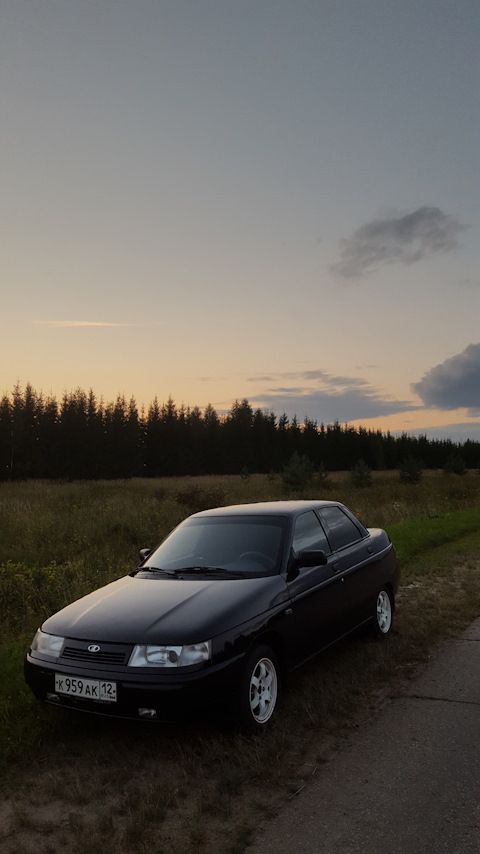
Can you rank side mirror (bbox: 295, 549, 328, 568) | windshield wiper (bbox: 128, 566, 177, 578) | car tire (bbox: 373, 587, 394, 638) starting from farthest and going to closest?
1. car tire (bbox: 373, 587, 394, 638)
2. windshield wiper (bbox: 128, 566, 177, 578)
3. side mirror (bbox: 295, 549, 328, 568)

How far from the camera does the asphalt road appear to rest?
2.95 metres

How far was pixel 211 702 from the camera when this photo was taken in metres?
3.99

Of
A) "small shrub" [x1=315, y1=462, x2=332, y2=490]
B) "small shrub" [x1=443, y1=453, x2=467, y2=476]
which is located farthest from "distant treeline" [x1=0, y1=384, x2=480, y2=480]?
"small shrub" [x1=315, y1=462, x2=332, y2=490]

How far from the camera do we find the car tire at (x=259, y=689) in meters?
4.15

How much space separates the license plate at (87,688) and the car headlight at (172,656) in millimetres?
208

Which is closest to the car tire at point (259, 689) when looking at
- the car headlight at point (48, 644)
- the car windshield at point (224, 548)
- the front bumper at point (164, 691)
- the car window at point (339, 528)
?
the front bumper at point (164, 691)

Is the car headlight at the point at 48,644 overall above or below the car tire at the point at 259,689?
above

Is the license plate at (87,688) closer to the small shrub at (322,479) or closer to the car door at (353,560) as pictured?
the car door at (353,560)

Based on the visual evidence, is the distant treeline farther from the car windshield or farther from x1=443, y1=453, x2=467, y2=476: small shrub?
the car windshield

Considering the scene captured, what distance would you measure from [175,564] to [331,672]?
1740mm

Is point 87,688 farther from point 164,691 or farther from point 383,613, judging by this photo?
point 383,613

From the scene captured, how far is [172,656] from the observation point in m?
4.02

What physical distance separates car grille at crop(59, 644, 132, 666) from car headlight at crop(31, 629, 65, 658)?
0.09 m

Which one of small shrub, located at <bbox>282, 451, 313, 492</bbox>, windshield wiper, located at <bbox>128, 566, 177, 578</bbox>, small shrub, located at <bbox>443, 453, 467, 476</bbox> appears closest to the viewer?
windshield wiper, located at <bbox>128, 566, 177, 578</bbox>
